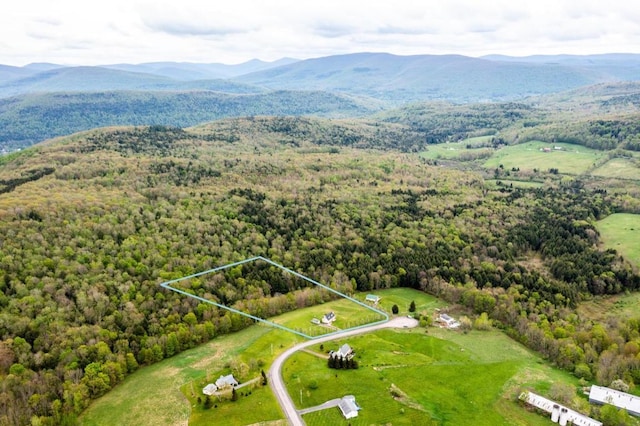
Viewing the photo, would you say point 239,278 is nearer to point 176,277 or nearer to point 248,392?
point 176,277

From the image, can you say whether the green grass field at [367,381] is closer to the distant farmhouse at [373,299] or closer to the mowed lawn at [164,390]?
the mowed lawn at [164,390]

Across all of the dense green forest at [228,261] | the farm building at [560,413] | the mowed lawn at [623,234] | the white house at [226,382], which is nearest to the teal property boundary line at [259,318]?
the dense green forest at [228,261]

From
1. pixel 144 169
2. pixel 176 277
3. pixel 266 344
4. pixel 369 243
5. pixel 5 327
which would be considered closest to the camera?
pixel 5 327

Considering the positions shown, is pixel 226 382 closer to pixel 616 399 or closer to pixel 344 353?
pixel 344 353

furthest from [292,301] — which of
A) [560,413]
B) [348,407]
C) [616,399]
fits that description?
[616,399]

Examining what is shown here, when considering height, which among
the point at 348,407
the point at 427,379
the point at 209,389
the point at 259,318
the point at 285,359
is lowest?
the point at 259,318

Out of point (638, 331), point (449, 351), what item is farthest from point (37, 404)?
point (638, 331)
